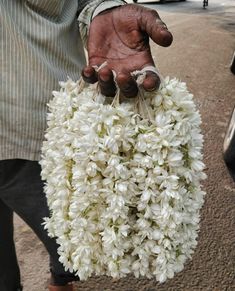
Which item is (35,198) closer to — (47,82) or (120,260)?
(47,82)

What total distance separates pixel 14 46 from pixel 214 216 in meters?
2.20

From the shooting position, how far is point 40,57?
1512 millimetres

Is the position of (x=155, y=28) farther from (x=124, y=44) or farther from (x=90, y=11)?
(x=90, y=11)

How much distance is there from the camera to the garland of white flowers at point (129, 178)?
3.74ft

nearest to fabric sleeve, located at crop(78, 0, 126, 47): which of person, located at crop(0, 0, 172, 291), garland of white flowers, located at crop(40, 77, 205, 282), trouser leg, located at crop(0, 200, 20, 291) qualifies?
person, located at crop(0, 0, 172, 291)

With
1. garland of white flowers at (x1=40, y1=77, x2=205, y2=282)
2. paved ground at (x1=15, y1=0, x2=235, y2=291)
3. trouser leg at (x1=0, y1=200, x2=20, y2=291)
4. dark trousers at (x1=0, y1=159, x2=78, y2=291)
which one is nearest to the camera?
garland of white flowers at (x1=40, y1=77, x2=205, y2=282)

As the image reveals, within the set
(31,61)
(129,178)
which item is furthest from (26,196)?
(129,178)

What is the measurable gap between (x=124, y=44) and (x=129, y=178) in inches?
17.9

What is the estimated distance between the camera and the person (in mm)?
1371

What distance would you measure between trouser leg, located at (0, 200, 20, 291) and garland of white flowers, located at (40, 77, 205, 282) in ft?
2.37

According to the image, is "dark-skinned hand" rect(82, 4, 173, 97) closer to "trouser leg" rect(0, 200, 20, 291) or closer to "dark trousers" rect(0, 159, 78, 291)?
"dark trousers" rect(0, 159, 78, 291)

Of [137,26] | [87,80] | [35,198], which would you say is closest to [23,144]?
[35,198]

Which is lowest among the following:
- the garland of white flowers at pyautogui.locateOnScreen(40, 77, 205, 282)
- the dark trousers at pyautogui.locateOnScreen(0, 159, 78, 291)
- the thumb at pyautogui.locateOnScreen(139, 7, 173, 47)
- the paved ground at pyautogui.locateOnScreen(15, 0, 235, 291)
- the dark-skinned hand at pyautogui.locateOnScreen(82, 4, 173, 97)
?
the paved ground at pyautogui.locateOnScreen(15, 0, 235, 291)

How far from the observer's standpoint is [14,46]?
58.4 inches
